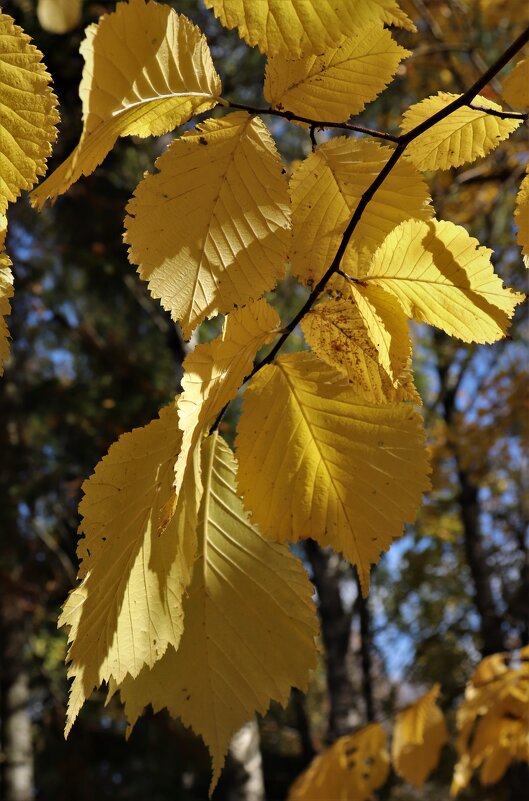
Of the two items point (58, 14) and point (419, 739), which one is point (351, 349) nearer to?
point (58, 14)

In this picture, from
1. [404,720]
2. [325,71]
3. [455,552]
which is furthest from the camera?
[455,552]

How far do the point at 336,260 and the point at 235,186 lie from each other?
2.5 inches

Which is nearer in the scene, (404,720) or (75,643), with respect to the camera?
(75,643)

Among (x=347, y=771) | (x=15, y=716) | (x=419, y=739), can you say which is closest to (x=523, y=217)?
(x=419, y=739)

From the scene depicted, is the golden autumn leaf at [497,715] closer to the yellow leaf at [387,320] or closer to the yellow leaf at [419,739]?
the yellow leaf at [419,739]

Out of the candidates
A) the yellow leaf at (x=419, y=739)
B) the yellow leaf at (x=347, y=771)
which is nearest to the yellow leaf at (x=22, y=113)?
the yellow leaf at (x=419, y=739)

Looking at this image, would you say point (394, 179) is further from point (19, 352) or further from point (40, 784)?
point (40, 784)

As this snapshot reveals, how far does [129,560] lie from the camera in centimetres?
36

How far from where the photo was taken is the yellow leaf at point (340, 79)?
1.26 ft

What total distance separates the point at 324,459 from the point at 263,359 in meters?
0.07

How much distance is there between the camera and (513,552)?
6.85 meters

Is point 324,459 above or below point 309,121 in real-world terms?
below

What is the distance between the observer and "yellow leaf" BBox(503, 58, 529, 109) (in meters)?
0.38

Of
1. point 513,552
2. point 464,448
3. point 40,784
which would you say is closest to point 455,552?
point 513,552
